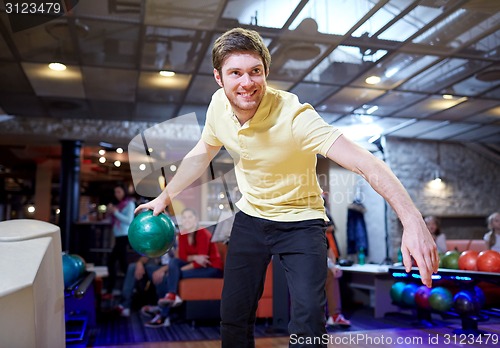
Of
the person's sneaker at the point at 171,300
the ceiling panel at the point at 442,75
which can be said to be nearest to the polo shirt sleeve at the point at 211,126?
Result: the person's sneaker at the point at 171,300

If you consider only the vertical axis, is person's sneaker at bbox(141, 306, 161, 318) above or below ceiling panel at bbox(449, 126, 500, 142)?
below

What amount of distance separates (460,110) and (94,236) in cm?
672

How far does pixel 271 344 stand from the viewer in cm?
365

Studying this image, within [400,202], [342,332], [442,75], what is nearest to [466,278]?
[342,332]

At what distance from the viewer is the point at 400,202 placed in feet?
4.52

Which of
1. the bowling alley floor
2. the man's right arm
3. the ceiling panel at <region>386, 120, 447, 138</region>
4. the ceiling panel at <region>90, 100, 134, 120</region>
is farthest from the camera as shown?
the ceiling panel at <region>386, 120, 447, 138</region>

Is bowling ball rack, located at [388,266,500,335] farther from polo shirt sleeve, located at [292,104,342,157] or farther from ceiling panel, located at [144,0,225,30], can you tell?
ceiling panel, located at [144,0,225,30]

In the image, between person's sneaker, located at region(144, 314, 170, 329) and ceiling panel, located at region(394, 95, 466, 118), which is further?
ceiling panel, located at region(394, 95, 466, 118)

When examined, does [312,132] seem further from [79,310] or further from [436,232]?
[436,232]

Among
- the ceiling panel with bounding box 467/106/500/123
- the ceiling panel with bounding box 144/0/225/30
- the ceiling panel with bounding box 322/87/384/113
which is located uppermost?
the ceiling panel with bounding box 144/0/225/30

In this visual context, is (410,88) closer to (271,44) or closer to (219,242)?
(271,44)

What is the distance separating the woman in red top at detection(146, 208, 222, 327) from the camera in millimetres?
4680

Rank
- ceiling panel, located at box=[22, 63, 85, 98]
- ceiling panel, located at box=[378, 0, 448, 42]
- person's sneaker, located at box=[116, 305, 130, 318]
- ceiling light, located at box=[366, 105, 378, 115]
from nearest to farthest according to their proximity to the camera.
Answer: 1. ceiling panel, located at box=[378, 0, 448, 42]
2. person's sneaker, located at box=[116, 305, 130, 318]
3. ceiling panel, located at box=[22, 63, 85, 98]
4. ceiling light, located at box=[366, 105, 378, 115]

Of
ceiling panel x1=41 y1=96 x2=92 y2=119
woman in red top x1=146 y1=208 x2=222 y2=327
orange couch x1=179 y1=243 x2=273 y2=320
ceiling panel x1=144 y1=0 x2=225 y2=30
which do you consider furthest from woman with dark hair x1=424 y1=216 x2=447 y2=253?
ceiling panel x1=41 y1=96 x2=92 y2=119
